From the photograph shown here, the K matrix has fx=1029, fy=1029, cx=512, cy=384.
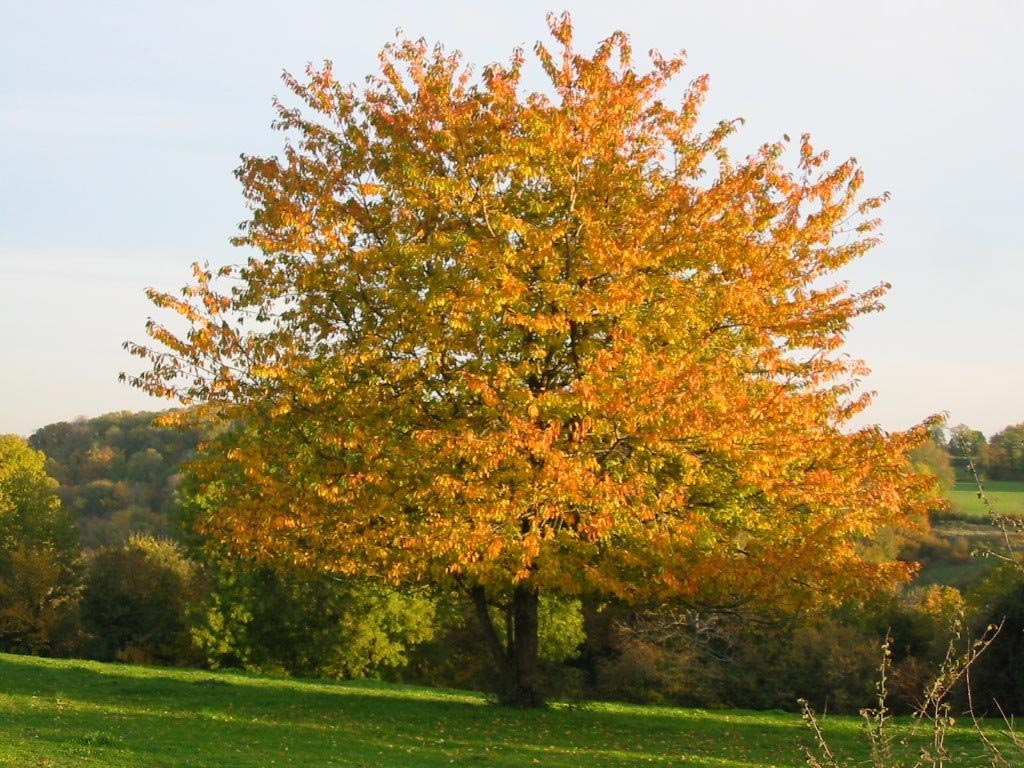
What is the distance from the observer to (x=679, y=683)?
28.8 meters

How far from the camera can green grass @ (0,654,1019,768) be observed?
1274 cm

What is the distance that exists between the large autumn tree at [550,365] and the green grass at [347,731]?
225 cm

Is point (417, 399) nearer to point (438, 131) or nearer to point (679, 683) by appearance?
point (438, 131)

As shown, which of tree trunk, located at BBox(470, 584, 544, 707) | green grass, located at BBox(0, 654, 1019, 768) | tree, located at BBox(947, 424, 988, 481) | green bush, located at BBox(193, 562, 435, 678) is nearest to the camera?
tree, located at BBox(947, 424, 988, 481)

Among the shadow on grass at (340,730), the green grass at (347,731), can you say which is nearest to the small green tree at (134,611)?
the shadow on grass at (340,730)

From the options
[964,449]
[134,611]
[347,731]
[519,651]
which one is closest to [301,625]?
[134,611]

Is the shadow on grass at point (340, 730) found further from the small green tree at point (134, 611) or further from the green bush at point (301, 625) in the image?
the small green tree at point (134, 611)

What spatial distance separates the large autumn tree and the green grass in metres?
2.25

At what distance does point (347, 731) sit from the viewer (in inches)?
611

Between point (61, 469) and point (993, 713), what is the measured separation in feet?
257

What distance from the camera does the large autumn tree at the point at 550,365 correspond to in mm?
13648

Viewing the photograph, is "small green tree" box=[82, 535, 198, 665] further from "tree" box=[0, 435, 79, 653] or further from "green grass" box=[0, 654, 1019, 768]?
"green grass" box=[0, 654, 1019, 768]

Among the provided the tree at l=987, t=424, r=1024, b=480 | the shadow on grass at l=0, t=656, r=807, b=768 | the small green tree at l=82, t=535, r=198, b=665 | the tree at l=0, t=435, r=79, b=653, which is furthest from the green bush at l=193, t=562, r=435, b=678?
the tree at l=987, t=424, r=1024, b=480

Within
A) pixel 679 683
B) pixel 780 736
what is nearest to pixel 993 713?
pixel 679 683
